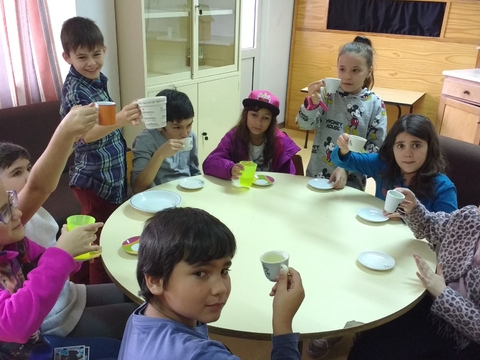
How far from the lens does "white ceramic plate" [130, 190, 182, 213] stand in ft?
5.96

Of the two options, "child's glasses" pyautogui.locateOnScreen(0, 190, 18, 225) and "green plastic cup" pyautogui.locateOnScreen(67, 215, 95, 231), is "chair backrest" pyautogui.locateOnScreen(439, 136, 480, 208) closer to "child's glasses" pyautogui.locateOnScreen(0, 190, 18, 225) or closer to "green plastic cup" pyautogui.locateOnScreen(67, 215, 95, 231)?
"green plastic cup" pyautogui.locateOnScreen(67, 215, 95, 231)

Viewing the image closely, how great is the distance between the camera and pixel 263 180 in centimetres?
218

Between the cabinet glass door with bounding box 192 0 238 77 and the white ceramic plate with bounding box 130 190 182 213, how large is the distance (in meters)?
1.96

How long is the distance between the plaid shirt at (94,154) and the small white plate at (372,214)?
1.23m

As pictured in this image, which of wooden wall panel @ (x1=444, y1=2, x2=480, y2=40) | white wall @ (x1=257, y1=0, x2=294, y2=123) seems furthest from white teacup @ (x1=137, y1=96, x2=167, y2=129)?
wooden wall panel @ (x1=444, y1=2, x2=480, y2=40)

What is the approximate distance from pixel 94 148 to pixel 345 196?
1229 millimetres

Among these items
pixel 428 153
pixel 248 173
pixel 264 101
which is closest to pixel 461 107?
pixel 428 153

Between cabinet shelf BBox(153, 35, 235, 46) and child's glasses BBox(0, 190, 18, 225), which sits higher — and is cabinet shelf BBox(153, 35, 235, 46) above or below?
above

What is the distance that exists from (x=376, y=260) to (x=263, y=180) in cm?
80

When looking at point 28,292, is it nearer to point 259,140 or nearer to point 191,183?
point 191,183

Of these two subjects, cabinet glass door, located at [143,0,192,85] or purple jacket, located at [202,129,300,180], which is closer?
purple jacket, located at [202,129,300,180]

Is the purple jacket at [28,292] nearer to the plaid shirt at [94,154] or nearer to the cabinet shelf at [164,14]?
the plaid shirt at [94,154]

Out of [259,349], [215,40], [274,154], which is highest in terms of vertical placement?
[215,40]

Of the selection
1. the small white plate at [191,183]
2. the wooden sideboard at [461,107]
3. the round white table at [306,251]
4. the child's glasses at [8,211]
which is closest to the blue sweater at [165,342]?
the round white table at [306,251]
